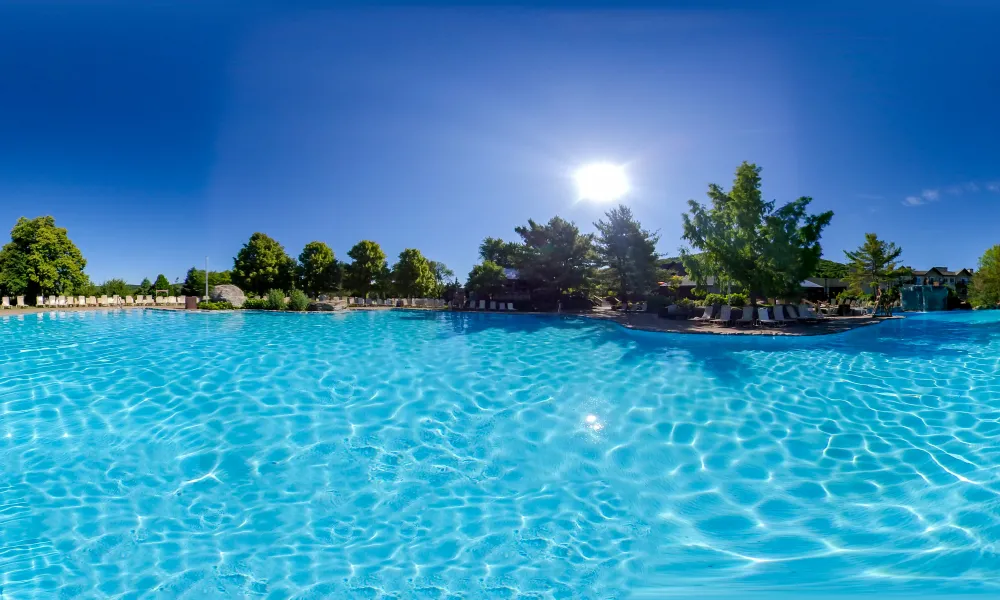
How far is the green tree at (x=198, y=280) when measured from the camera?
4415 centimetres

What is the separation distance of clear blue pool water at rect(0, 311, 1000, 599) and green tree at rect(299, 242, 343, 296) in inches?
1202

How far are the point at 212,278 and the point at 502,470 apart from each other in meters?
54.9

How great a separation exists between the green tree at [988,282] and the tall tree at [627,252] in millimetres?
26279

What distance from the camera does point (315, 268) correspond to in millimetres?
38656

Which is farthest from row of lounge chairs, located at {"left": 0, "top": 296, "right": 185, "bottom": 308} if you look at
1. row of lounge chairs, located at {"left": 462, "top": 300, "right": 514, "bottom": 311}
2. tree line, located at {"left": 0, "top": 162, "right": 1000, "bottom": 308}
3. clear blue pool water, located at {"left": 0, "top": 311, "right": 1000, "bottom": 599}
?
clear blue pool water, located at {"left": 0, "top": 311, "right": 1000, "bottom": 599}

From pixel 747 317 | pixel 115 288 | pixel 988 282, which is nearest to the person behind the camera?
pixel 747 317

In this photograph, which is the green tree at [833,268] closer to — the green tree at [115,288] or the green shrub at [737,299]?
the green shrub at [737,299]

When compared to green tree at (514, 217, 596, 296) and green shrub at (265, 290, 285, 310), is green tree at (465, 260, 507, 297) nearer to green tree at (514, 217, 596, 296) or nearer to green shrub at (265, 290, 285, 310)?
green tree at (514, 217, 596, 296)

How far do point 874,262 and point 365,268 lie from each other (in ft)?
139

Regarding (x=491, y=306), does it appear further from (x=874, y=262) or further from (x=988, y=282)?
(x=988, y=282)

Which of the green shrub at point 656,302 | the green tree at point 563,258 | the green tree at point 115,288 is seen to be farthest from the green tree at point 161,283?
the green shrub at point 656,302

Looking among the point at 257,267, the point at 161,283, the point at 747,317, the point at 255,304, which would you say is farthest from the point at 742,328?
the point at 161,283

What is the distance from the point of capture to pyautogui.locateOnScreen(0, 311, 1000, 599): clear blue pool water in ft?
9.64

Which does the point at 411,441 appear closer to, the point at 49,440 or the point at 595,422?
the point at 595,422
